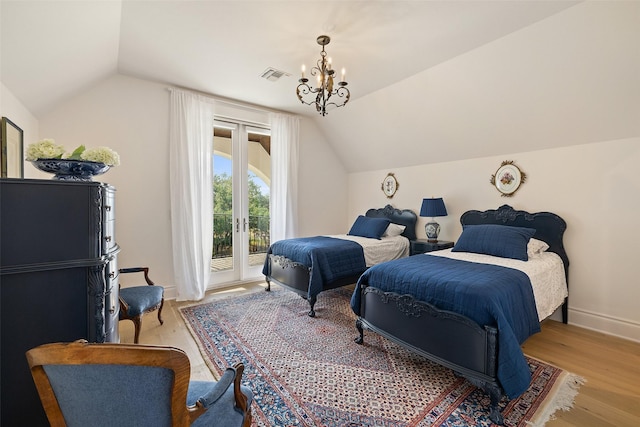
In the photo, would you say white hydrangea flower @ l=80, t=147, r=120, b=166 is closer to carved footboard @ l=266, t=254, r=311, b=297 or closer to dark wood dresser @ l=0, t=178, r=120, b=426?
dark wood dresser @ l=0, t=178, r=120, b=426

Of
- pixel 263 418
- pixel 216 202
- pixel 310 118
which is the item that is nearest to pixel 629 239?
pixel 263 418

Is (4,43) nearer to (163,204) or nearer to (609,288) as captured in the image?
(163,204)

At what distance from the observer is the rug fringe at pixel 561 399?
5.69 feet

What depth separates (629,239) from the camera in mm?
2805

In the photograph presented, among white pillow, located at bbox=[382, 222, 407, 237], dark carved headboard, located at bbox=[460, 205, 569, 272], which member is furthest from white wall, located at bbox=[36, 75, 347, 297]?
dark carved headboard, located at bbox=[460, 205, 569, 272]

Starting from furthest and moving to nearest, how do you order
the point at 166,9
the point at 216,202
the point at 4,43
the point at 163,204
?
the point at 216,202, the point at 163,204, the point at 166,9, the point at 4,43

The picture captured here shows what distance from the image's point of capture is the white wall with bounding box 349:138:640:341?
110 inches

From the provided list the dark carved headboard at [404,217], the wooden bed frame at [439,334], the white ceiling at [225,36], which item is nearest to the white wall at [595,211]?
the dark carved headboard at [404,217]

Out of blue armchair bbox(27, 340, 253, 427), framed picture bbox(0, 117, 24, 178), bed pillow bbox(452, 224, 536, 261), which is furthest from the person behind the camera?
bed pillow bbox(452, 224, 536, 261)

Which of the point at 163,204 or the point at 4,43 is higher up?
the point at 4,43

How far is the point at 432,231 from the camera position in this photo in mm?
4238

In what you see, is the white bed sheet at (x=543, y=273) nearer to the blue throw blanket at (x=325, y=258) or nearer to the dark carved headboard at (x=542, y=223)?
the dark carved headboard at (x=542, y=223)

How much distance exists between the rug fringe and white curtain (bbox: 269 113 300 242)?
12.3ft

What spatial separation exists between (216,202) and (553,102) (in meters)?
4.42
